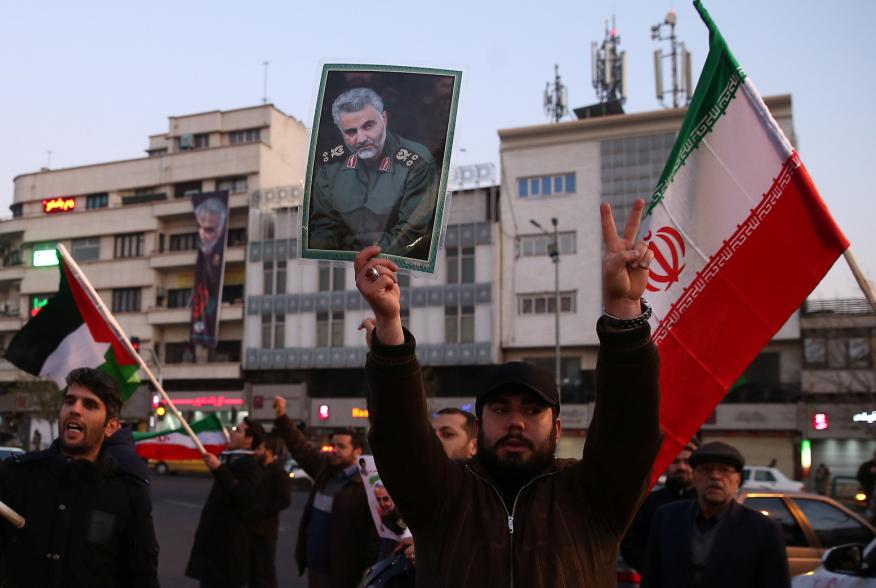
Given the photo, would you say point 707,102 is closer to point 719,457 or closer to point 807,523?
point 719,457

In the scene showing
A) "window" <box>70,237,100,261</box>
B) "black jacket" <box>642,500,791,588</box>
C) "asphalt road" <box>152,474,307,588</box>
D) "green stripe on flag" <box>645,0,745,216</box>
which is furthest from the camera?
"window" <box>70,237,100,261</box>

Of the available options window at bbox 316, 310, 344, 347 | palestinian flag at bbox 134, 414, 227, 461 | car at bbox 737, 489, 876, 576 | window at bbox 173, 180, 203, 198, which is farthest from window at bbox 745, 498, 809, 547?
window at bbox 173, 180, 203, 198

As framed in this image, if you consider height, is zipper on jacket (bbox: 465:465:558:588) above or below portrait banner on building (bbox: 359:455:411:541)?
above

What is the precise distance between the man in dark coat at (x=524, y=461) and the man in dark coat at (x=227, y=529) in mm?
5772

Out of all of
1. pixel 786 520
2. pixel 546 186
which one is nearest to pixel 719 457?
pixel 786 520

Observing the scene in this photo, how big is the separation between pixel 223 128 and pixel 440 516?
5589 cm

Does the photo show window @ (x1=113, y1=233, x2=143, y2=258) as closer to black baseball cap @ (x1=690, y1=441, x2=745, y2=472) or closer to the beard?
black baseball cap @ (x1=690, y1=441, x2=745, y2=472)

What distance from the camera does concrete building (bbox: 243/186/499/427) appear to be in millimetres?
45906

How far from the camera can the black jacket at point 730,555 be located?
460 cm

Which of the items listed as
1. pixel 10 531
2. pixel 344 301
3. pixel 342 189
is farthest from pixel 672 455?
pixel 344 301

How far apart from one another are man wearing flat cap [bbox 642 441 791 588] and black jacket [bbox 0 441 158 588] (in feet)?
8.25

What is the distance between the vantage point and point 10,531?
4273 millimetres

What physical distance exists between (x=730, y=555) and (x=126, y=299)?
54982 millimetres

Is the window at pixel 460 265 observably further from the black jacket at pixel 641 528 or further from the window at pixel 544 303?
the black jacket at pixel 641 528
